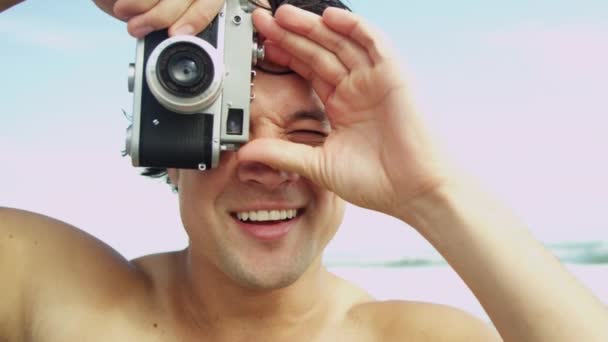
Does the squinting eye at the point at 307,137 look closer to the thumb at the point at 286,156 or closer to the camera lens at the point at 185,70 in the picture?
the thumb at the point at 286,156

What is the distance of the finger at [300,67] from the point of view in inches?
77.2

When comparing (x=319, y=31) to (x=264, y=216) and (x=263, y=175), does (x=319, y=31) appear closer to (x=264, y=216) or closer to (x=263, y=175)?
(x=263, y=175)

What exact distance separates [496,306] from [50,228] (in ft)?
4.99

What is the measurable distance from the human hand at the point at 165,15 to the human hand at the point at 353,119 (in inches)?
6.5

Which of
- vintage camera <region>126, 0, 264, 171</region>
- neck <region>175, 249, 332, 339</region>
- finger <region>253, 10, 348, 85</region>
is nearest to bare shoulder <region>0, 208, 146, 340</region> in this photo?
neck <region>175, 249, 332, 339</region>

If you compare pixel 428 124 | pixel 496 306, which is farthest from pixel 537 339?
pixel 428 124

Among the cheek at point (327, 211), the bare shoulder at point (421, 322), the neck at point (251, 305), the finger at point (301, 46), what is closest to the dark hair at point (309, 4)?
the finger at point (301, 46)

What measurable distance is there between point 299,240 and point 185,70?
67cm

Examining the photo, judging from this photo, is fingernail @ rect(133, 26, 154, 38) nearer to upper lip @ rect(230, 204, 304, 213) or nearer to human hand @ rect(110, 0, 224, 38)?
human hand @ rect(110, 0, 224, 38)

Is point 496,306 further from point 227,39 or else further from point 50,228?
point 50,228

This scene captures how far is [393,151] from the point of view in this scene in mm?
1799

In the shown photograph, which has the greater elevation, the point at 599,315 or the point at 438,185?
the point at 438,185

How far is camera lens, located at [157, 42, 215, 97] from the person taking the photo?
1730 millimetres

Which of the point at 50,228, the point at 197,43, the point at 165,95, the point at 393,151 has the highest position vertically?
the point at 197,43
